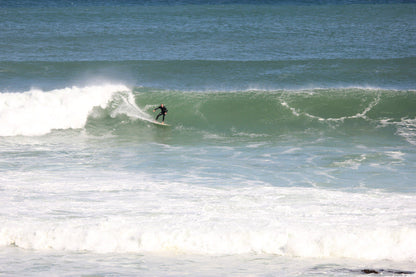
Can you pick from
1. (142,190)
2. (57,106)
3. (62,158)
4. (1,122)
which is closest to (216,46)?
(57,106)

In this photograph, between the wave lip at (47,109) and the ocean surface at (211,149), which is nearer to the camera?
the ocean surface at (211,149)

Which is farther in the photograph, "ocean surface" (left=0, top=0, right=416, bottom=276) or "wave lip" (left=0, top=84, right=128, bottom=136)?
"wave lip" (left=0, top=84, right=128, bottom=136)

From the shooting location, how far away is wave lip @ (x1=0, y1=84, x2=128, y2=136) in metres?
17.0

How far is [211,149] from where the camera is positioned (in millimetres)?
14906

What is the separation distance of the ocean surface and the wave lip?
0.07 m

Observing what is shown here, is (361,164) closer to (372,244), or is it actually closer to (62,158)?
(372,244)

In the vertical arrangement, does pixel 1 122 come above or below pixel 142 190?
above

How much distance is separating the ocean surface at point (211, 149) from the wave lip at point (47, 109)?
0.07 m

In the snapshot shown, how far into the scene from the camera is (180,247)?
28.1ft

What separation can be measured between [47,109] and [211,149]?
642 centimetres

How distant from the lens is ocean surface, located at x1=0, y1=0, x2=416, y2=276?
27.5ft

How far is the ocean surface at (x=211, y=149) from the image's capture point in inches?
330

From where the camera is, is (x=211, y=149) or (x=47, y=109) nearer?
(x=211, y=149)

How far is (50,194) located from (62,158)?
312 centimetres
